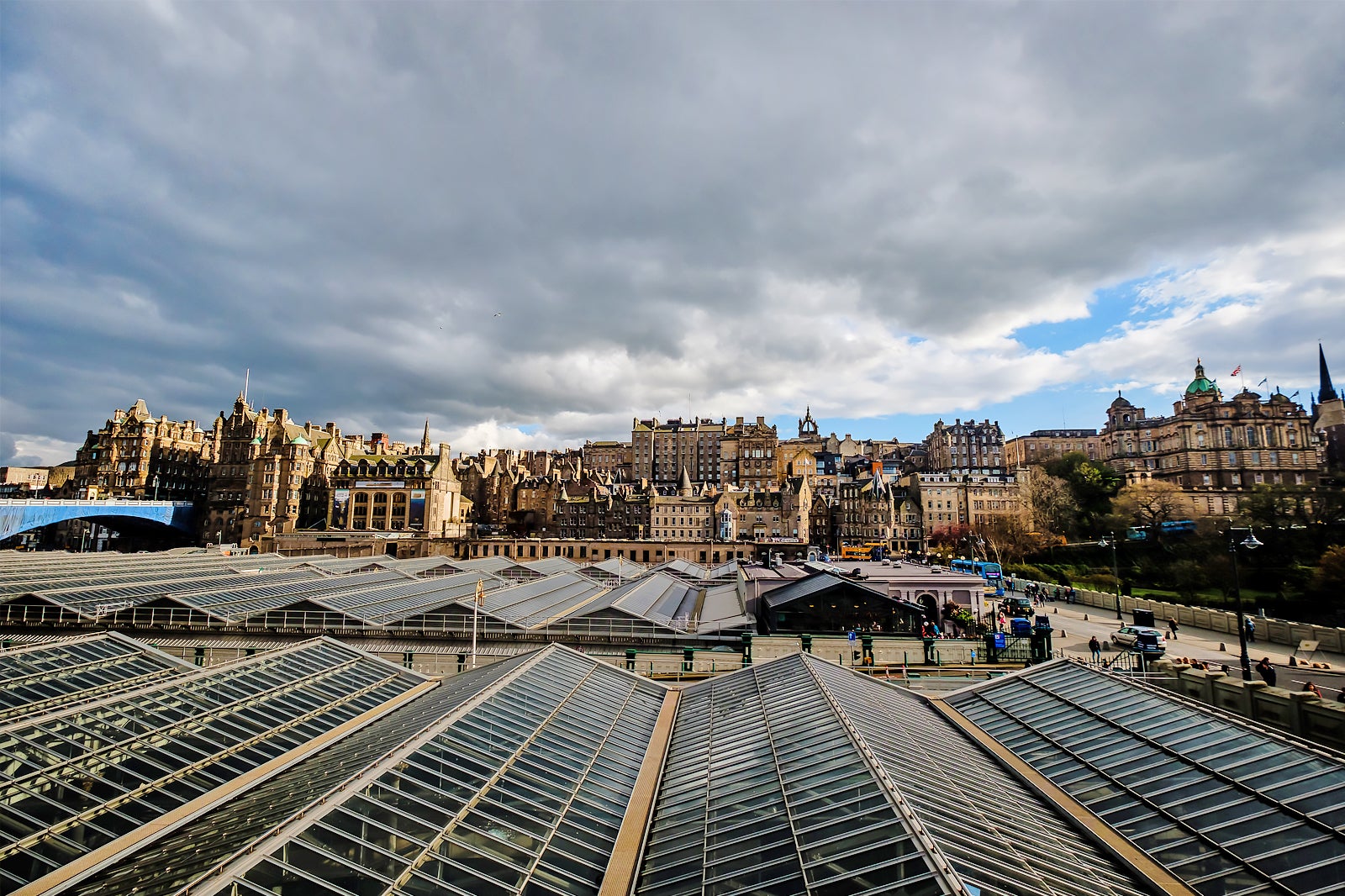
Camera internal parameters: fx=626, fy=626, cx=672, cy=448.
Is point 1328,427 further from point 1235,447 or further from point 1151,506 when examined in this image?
point 1151,506

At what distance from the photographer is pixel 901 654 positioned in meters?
29.2

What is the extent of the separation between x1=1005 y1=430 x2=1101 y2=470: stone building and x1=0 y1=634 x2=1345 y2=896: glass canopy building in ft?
502

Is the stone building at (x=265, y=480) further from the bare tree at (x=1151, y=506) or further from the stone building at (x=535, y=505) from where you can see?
the bare tree at (x=1151, y=506)

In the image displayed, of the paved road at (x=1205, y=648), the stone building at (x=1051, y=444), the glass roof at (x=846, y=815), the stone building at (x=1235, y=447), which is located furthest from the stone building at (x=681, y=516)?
the glass roof at (x=846, y=815)

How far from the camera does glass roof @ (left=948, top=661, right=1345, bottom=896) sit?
9.23 meters

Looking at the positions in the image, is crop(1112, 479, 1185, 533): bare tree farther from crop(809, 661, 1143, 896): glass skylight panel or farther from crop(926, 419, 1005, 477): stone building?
crop(809, 661, 1143, 896): glass skylight panel

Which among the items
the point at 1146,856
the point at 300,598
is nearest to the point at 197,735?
the point at 1146,856

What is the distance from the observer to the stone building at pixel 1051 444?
151000 millimetres

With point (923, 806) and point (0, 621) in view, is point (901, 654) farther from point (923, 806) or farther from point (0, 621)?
point (0, 621)

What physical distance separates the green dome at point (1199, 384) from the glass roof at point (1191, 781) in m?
122

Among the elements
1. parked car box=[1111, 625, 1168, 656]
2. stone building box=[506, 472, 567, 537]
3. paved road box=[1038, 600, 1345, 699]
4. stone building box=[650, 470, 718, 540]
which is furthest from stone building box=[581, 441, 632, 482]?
parked car box=[1111, 625, 1168, 656]

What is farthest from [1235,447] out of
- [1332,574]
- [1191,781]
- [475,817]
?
[475,817]

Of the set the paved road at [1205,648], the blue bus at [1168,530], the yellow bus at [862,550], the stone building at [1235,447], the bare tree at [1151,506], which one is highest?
the stone building at [1235,447]

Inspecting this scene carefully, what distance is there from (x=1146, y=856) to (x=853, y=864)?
607cm
